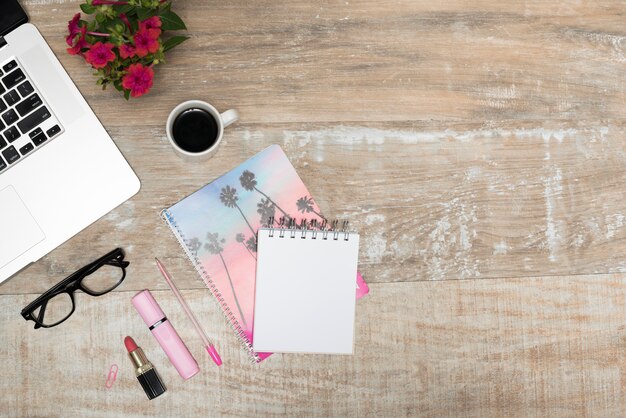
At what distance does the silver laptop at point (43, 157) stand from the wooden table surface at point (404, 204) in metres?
0.03

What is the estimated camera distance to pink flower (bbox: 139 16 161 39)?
78 cm

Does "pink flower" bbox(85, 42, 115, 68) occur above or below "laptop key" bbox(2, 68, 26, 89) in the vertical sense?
above

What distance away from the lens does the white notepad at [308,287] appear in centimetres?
87

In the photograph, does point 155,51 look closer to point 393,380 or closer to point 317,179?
point 317,179

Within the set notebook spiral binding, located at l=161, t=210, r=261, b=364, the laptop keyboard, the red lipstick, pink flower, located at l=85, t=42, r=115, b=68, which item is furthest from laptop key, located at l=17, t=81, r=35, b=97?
the red lipstick

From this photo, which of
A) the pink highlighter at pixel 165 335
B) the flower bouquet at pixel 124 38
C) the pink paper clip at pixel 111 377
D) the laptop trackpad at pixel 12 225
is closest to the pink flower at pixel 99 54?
the flower bouquet at pixel 124 38

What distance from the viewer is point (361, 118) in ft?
2.93

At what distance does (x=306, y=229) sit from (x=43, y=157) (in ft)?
1.29

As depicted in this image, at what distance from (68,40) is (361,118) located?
43 centimetres

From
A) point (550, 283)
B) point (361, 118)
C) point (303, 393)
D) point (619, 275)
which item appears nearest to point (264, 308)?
point (303, 393)

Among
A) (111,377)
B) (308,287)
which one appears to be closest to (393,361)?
(308,287)

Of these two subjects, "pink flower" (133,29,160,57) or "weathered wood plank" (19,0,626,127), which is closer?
"pink flower" (133,29,160,57)

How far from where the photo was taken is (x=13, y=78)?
817 millimetres

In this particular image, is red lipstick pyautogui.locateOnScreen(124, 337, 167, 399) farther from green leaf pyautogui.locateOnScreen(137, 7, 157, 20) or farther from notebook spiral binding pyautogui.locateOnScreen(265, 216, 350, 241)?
green leaf pyautogui.locateOnScreen(137, 7, 157, 20)
